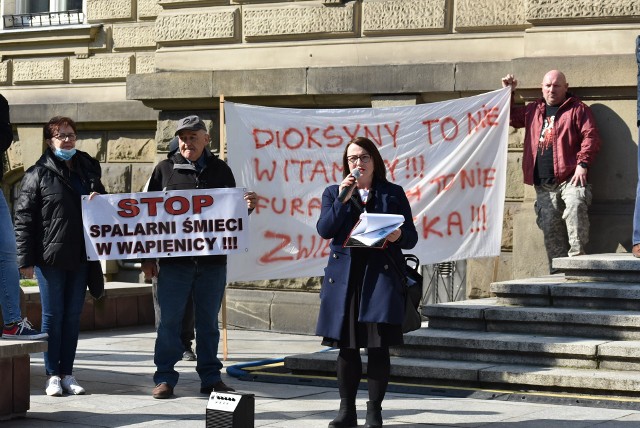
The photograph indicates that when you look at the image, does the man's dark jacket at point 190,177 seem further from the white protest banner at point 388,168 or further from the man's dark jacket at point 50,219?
the white protest banner at point 388,168

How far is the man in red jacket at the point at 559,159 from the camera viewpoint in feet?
34.8

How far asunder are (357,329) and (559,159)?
158 inches

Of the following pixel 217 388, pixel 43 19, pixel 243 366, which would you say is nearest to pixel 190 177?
pixel 217 388

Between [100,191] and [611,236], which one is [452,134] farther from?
[100,191]

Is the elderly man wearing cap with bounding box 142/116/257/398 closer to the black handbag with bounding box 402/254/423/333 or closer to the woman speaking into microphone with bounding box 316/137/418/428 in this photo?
the woman speaking into microphone with bounding box 316/137/418/428

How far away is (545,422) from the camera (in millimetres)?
7391

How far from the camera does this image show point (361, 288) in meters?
7.22

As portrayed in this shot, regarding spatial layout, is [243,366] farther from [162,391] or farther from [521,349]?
[521,349]

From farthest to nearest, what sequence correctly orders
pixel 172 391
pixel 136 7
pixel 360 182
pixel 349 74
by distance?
1. pixel 136 7
2. pixel 349 74
3. pixel 172 391
4. pixel 360 182

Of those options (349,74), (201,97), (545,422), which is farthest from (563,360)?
(201,97)

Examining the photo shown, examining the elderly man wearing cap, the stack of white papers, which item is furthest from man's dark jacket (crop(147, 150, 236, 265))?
the stack of white papers

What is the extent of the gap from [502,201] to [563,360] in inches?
90.0

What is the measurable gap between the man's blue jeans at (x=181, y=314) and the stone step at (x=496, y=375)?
1.03 m

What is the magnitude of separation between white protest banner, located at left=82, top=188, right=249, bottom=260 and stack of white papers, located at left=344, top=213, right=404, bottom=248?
62.6 inches
